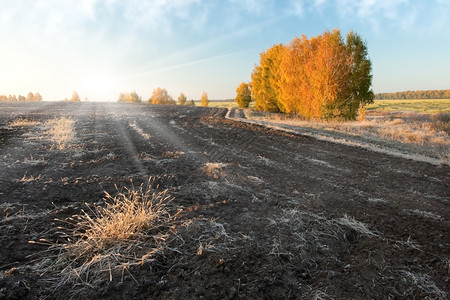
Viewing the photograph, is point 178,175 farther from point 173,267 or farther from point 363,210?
point 363,210

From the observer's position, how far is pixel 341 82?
18625 millimetres

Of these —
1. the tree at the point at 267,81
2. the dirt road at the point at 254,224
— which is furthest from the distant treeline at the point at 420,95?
the dirt road at the point at 254,224

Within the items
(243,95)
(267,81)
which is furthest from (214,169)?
(243,95)

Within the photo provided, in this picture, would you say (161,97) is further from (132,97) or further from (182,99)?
(132,97)

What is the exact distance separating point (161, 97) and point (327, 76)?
62462 mm

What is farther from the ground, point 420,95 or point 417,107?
point 420,95

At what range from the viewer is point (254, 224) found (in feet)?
11.5

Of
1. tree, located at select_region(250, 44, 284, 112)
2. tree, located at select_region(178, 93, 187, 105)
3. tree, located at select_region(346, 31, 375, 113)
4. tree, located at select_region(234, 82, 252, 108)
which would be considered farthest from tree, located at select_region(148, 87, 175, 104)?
tree, located at select_region(346, 31, 375, 113)

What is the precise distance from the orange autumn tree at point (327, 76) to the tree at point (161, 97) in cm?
5470

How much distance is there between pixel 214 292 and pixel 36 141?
9.30 meters

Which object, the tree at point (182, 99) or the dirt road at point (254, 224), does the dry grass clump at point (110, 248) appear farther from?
the tree at point (182, 99)

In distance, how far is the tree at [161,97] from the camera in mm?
72912

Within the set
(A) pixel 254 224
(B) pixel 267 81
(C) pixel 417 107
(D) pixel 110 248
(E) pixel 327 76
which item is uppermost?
(B) pixel 267 81

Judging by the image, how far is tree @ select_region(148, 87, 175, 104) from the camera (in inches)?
2871
